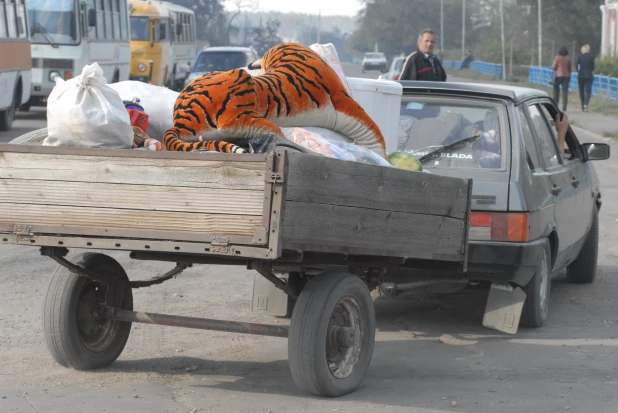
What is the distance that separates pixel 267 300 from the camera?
7.23 metres

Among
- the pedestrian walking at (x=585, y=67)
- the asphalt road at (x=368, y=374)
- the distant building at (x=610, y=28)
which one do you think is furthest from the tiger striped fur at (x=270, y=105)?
the distant building at (x=610, y=28)

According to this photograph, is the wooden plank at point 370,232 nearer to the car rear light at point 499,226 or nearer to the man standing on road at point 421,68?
the car rear light at point 499,226

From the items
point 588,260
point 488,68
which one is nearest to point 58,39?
point 588,260

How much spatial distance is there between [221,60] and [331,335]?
88.3 feet

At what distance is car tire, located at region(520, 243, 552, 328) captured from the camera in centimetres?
689

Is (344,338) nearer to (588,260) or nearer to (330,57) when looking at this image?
(330,57)

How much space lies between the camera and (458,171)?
22.8ft

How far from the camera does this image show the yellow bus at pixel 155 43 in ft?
118

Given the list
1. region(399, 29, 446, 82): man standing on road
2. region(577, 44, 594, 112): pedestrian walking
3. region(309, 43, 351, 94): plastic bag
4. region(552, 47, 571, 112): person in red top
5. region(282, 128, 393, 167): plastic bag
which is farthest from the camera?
region(552, 47, 571, 112): person in red top

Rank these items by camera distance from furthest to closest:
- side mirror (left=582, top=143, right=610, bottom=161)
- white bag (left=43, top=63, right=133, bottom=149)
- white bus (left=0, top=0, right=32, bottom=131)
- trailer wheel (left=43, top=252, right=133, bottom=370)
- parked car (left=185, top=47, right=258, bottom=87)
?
parked car (left=185, top=47, right=258, bottom=87)
white bus (left=0, top=0, right=32, bottom=131)
side mirror (left=582, top=143, right=610, bottom=161)
trailer wheel (left=43, top=252, right=133, bottom=370)
white bag (left=43, top=63, right=133, bottom=149)

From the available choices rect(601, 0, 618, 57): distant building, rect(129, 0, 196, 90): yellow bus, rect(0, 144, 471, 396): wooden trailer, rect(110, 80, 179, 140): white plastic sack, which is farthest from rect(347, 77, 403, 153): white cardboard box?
rect(601, 0, 618, 57): distant building

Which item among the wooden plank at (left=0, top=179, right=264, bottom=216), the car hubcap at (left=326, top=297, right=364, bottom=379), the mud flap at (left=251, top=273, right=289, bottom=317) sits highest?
the wooden plank at (left=0, top=179, right=264, bottom=216)

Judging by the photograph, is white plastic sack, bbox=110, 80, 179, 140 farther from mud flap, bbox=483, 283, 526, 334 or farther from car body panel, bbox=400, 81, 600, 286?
mud flap, bbox=483, 283, 526, 334

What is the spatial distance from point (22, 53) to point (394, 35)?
106 metres
